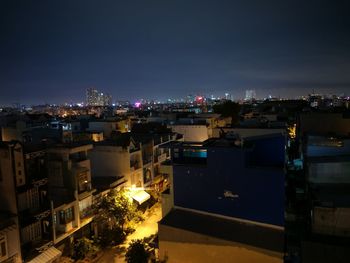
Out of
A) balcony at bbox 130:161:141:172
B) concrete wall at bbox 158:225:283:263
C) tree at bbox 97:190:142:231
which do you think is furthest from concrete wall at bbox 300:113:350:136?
concrete wall at bbox 158:225:283:263

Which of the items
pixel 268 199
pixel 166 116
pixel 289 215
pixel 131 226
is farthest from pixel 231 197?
pixel 166 116

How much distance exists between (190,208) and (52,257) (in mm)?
6046

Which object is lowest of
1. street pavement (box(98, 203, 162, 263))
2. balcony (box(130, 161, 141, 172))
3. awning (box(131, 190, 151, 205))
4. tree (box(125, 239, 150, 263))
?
street pavement (box(98, 203, 162, 263))

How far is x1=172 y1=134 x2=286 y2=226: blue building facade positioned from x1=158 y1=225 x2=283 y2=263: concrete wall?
141cm

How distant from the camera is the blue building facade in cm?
1112

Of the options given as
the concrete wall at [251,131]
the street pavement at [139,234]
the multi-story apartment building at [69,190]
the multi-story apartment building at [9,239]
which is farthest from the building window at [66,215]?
the concrete wall at [251,131]

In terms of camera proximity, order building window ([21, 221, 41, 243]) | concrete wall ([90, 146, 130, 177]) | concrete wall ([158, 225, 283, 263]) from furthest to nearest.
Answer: concrete wall ([90, 146, 130, 177]) < building window ([21, 221, 41, 243]) < concrete wall ([158, 225, 283, 263])

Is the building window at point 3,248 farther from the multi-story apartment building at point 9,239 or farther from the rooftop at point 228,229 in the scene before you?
the rooftop at point 228,229

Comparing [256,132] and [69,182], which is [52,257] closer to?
[69,182]

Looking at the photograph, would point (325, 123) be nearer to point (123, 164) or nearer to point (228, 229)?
point (123, 164)

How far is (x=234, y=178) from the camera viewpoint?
11734 mm

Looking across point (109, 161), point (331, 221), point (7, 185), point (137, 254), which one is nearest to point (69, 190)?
point (7, 185)

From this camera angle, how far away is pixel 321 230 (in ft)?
40.5

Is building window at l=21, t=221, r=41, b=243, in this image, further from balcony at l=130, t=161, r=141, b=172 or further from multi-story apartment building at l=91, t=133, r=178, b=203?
balcony at l=130, t=161, r=141, b=172
